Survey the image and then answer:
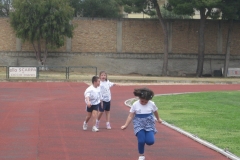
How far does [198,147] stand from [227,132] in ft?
8.66

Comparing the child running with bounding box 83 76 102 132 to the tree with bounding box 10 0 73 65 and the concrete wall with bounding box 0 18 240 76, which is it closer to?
the tree with bounding box 10 0 73 65

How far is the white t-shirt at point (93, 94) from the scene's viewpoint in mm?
15144

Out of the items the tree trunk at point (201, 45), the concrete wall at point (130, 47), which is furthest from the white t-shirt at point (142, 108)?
the concrete wall at point (130, 47)

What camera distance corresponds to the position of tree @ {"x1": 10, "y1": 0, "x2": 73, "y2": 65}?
166 ft

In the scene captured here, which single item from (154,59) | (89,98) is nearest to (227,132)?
(89,98)

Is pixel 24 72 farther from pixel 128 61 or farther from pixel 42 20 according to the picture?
pixel 128 61

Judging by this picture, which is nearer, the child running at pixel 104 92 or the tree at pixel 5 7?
the child running at pixel 104 92

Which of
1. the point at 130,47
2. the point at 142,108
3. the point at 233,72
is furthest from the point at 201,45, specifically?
the point at 142,108

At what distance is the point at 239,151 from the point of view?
39.9 ft

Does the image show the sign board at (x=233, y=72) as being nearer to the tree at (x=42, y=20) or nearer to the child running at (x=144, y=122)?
the tree at (x=42, y=20)

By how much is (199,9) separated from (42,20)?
1463 cm

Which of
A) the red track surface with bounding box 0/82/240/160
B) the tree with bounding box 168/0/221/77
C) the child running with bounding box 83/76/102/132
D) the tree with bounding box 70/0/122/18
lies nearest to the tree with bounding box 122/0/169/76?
the tree with bounding box 168/0/221/77

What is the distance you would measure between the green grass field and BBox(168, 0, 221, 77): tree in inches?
752

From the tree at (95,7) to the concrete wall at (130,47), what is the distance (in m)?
13.8
